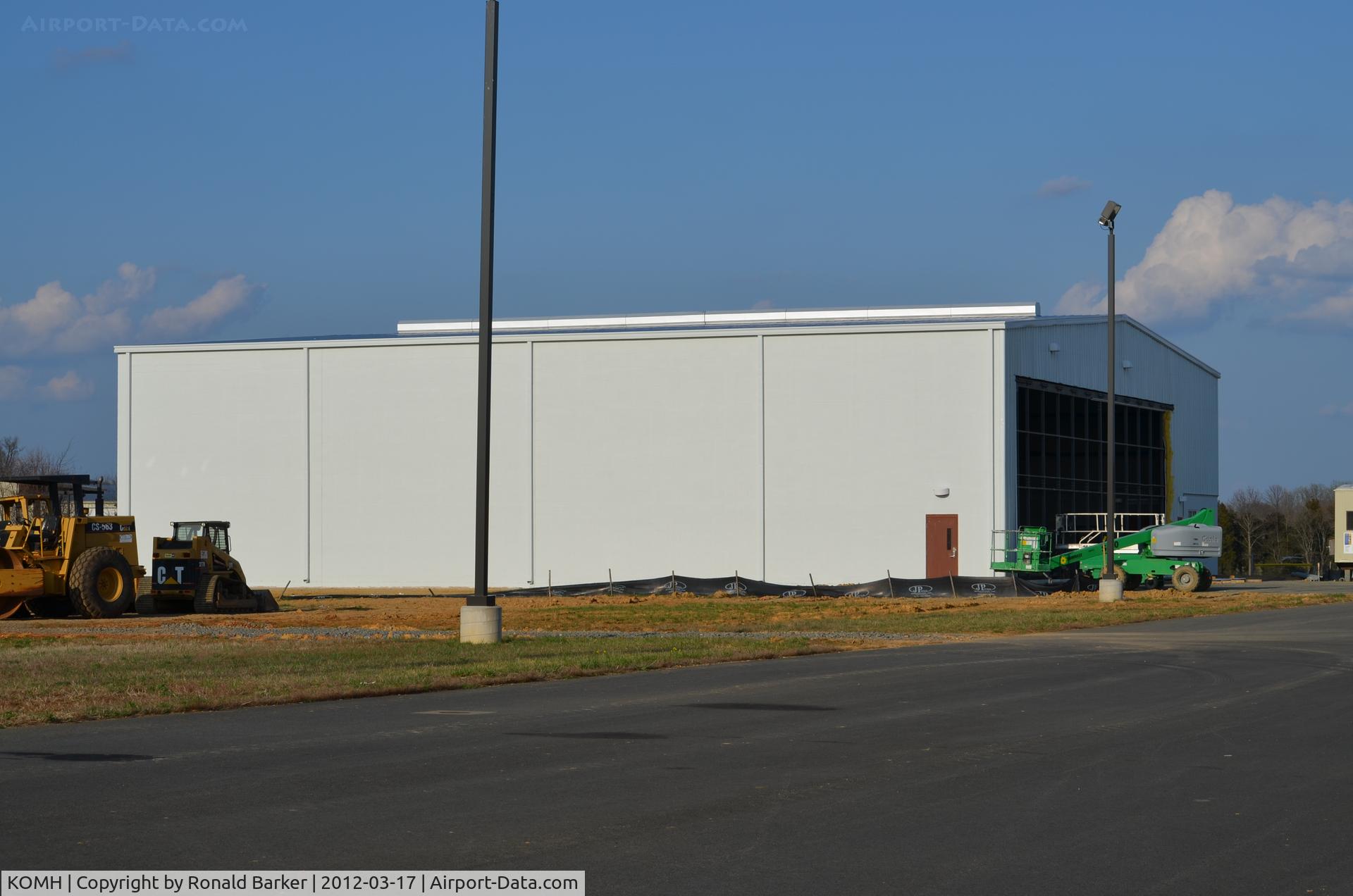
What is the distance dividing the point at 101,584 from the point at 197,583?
3.32 meters

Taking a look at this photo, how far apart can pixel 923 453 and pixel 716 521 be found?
24.2 feet

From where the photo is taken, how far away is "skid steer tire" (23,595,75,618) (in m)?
34.7

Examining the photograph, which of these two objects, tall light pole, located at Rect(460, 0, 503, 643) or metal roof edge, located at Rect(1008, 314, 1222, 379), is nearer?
tall light pole, located at Rect(460, 0, 503, 643)

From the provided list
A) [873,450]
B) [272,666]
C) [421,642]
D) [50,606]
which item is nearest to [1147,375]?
[873,450]

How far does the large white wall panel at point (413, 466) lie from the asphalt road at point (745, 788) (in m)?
36.0

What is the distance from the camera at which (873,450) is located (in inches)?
1976

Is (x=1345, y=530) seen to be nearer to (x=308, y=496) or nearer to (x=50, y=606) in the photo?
(x=308, y=496)

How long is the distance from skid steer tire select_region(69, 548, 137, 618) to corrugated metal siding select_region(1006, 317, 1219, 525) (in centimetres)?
2801

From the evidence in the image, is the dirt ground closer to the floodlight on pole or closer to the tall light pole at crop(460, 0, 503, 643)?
the floodlight on pole

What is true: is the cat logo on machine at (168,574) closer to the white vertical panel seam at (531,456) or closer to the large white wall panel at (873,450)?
the white vertical panel seam at (531,456)

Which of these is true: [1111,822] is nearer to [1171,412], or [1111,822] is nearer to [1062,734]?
[1062,734]

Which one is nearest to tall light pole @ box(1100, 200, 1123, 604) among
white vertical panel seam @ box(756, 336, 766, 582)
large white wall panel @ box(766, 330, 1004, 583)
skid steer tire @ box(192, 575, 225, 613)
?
large white wall panel @ box(766, 330, 1004, 583)

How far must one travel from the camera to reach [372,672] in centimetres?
1869

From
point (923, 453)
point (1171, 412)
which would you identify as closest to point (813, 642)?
point (923, 453)
